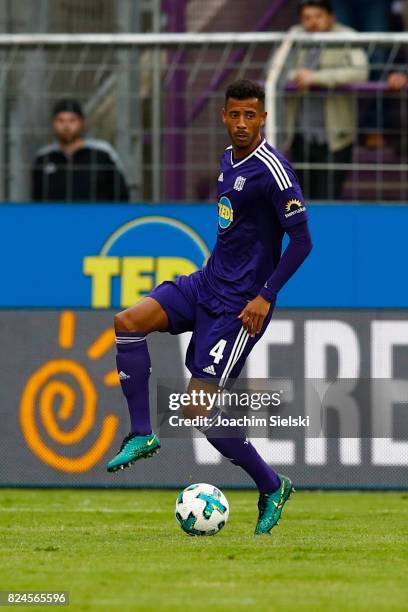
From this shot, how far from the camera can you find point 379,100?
1290 cm

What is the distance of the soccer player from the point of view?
791 centimetres

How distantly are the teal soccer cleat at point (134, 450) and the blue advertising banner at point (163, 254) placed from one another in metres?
4.71

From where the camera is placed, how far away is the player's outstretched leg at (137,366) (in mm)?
7918

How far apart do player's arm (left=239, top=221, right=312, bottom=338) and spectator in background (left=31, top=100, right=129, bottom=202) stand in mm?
5122

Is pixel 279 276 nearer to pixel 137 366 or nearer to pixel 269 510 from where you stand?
pixel 137 366

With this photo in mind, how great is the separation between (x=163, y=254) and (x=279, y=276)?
16.1ft

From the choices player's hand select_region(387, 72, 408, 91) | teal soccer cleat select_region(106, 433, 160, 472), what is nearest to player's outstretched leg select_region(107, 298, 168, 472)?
teal soccer cleat select_region(106, 433, 160, 472)

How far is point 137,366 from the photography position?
818 centimetres

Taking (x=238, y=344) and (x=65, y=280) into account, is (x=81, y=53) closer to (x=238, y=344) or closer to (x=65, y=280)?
(x=65, y=280)

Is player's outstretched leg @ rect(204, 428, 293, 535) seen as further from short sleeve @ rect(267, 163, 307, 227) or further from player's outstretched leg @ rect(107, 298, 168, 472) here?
short sleeve @ rect(267, 163, 307, 227)

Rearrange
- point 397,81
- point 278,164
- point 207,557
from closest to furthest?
point 207,557 < point 278,164 < point 397,81

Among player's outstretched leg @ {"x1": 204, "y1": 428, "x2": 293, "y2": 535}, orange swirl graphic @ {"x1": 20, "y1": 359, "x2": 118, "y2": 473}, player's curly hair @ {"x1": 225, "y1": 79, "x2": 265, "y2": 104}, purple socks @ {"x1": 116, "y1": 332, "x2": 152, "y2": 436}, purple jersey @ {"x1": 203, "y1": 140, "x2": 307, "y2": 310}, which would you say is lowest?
orange swirl graphic @ {"x1": 20, "y1": 359, "x2": 118, "y2": 473}

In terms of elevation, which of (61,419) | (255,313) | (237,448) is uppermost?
(255,313)

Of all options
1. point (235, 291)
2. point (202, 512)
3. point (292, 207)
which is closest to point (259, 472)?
point (202, 512)
